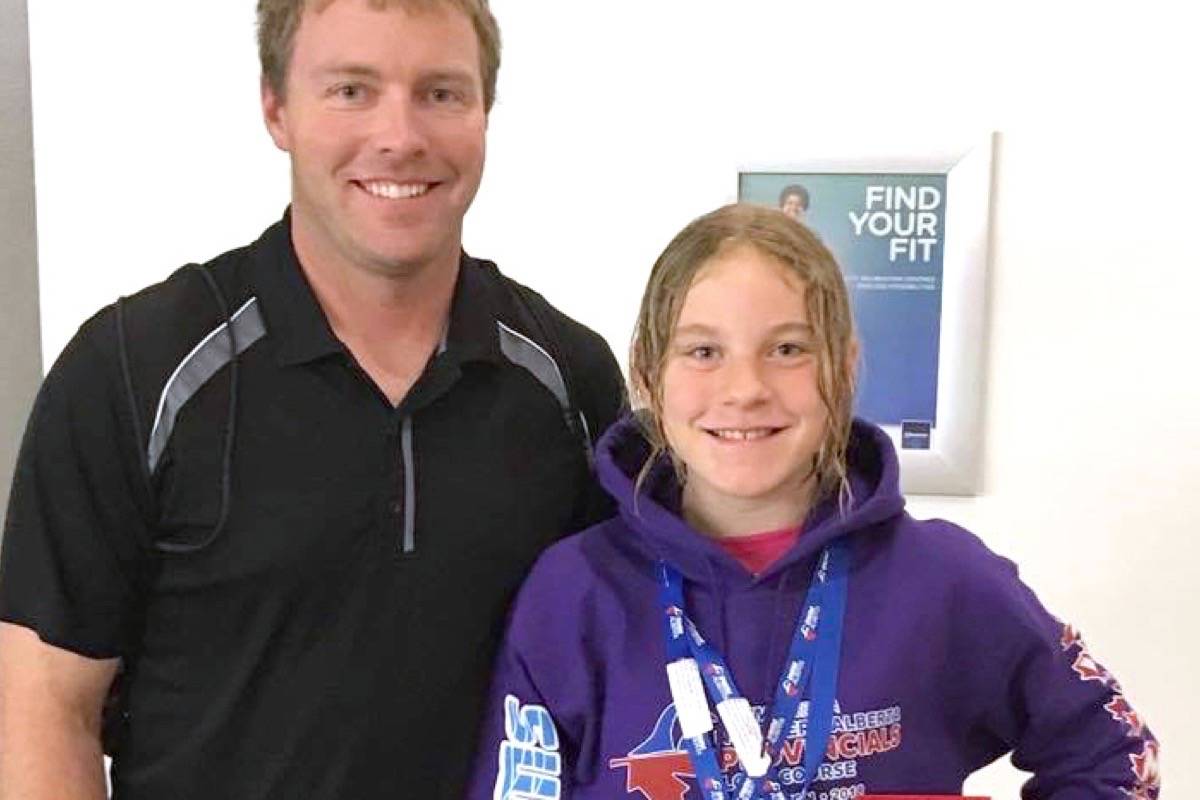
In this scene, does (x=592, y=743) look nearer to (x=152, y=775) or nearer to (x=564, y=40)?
(x=152, y=775)

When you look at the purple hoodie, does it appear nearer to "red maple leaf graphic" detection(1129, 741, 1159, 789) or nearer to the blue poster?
"red maple leaf graphic" detection(1129, 741, 1159, 789)

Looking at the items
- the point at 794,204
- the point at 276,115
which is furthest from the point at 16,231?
the point at 794,204

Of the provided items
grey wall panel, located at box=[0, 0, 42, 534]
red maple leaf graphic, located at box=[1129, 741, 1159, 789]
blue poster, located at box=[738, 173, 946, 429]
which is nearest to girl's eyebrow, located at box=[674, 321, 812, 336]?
red maple leaf graphic, located at box=[1129, 741, 1159, 789]

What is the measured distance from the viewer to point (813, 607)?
40.5 inches

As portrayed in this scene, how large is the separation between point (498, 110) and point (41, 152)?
77cm

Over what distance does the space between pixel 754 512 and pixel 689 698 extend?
201 mm

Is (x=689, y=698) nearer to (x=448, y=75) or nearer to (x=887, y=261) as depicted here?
(x=448, y=75)

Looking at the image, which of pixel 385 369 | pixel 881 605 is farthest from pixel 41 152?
pixel 881 605

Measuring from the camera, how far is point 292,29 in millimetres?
1071

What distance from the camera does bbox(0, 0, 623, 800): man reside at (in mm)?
1027

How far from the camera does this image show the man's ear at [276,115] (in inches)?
43.2

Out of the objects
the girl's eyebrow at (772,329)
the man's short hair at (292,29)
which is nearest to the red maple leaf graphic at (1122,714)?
the girl's eyebrow at (772,329)

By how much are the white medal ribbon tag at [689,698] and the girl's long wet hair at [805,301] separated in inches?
7.3

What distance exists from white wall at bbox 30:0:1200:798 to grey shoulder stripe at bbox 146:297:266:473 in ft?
2.41
